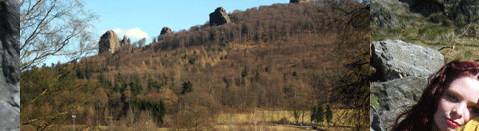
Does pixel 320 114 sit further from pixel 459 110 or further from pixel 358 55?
pixel 459 110

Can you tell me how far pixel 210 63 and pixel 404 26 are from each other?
→ 1391 inches

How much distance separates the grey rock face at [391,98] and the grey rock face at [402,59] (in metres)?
0.04

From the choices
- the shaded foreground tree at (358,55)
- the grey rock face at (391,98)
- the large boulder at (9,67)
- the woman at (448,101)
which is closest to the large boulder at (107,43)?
the large boulder at (9,67)

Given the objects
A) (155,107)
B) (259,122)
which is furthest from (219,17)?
(155,107)

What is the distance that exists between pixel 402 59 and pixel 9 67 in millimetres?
2416

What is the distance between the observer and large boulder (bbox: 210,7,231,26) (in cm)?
4934

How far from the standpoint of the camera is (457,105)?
0.74 m

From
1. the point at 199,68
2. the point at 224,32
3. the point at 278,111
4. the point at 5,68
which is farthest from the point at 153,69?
the point at 5,68

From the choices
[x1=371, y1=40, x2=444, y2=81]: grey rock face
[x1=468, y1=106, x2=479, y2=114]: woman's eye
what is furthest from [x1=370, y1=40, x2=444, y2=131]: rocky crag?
[x1=468, y1=106, x2=479, y2=114]: woman's eye

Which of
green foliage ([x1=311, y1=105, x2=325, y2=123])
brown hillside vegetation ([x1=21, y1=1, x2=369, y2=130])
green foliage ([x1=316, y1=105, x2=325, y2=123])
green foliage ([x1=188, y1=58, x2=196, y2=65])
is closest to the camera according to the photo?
brown hillside vegetation ([x1=21, y1=1, x2=369, y2=130])

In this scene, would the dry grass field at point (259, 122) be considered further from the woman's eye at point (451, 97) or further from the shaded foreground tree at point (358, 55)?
the woman's eye at point (451, 97)

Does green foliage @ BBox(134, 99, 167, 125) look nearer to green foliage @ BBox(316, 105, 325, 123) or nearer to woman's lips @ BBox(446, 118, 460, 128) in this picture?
green foliage @ BBox(316, 105, 325, 123)

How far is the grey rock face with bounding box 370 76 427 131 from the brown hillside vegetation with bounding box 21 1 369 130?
86.2 inches

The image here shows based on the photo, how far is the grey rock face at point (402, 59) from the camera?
173 centimetres
